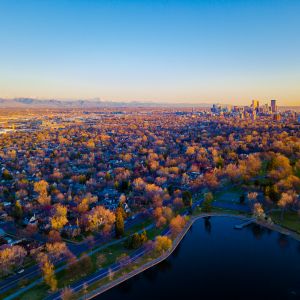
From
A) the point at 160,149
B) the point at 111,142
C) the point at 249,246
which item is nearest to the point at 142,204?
the point at 249,246

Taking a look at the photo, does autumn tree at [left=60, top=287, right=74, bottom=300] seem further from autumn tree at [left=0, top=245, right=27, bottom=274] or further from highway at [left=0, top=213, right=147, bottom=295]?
autumn tree at [left=0, top=245, right=27, bottom=274]

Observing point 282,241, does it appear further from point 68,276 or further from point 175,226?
point 68,276

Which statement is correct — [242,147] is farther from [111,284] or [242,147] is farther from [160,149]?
[111,284]

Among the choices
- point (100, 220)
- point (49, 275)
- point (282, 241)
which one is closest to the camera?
point (49, 275)

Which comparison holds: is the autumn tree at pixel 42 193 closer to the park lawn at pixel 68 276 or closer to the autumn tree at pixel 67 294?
the park lawn at pixel 68 276

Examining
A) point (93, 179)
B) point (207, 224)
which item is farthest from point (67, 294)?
point (93, 179)

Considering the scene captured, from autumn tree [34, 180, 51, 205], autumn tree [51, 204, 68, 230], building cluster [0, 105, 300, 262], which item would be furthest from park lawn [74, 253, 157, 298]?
autumn tree [34, 180, 51, 205]
